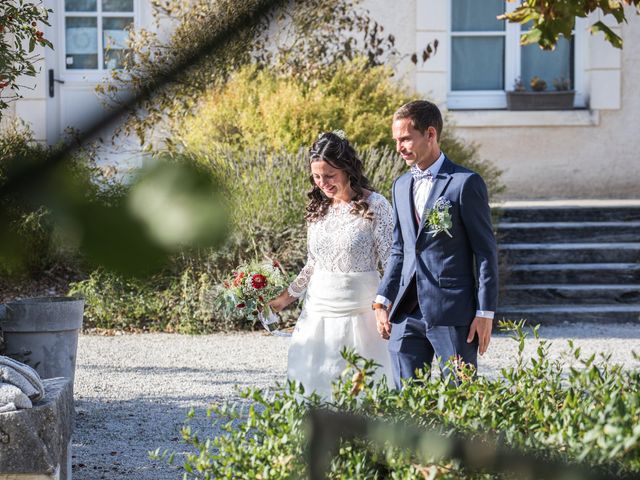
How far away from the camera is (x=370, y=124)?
7977 mm

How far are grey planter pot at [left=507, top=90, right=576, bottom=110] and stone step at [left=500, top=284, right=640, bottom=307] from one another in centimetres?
287

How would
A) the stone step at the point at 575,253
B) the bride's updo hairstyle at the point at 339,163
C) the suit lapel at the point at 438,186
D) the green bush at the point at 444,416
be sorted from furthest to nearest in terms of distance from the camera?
the stone step at the point at 575,253, the bride's updo hairstyle at the point at 339,163, the suit lapel at the point at 438,186, the green bush at the point at 444,416

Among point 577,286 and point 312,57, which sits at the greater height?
point 312,57

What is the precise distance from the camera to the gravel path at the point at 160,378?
4398 millimetres

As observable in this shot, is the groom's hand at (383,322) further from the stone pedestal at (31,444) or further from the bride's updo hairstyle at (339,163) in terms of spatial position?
the stone pedestal at (31,444)

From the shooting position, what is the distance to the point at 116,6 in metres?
0.80

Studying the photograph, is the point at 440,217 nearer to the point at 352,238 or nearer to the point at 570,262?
the point at 352,238

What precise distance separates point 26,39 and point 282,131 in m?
7.22

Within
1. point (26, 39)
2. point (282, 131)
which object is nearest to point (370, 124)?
point (282, 131)

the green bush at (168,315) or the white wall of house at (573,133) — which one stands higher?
the white wall of house at (573,133)

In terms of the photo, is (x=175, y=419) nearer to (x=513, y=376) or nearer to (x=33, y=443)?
(x=33, y=443)

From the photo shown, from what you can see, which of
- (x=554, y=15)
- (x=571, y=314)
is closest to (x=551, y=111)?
(x=571, y=314)

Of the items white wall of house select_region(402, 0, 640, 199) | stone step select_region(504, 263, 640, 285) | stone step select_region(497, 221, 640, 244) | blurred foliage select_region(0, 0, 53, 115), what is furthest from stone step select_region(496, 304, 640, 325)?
blurred foliage select_region(0, 0, 53, 115)

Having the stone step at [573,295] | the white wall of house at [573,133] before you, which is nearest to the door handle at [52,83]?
the stone step at [573,295]
